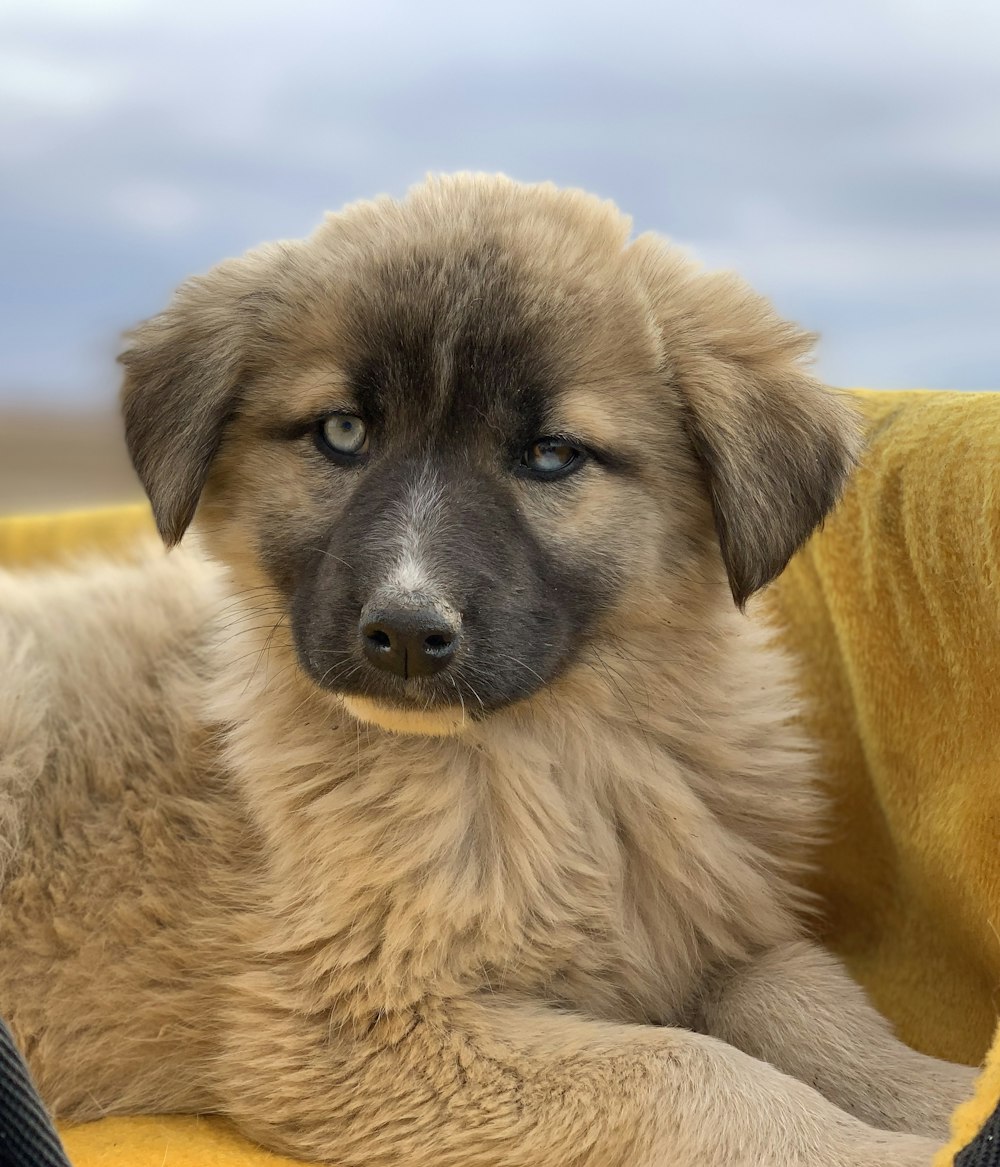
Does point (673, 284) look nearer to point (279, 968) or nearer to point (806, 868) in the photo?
point (806, 868)

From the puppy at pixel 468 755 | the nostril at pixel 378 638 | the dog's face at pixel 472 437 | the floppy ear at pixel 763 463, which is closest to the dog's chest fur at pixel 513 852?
the puppy at pixel 468 755

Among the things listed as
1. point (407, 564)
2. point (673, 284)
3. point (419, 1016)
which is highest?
point (673, 284)

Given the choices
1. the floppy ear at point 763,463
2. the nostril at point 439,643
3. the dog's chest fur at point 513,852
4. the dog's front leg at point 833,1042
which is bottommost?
the dog's front leg at point 833,1042

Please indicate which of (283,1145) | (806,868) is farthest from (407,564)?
(806,868)

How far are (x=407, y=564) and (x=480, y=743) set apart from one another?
0.55m

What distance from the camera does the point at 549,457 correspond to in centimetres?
225

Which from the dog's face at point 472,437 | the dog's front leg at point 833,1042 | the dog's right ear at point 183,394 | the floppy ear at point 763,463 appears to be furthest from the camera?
the dog's right ear at point 183,394

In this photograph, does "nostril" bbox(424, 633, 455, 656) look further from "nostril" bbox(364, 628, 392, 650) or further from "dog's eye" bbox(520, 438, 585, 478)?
"dog's eye" bbox(520, 438, 585, 478)

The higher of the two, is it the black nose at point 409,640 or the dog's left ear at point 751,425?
the dog's left ear at point 751,425

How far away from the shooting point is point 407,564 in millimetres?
2004

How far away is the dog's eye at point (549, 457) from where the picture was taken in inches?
88.1

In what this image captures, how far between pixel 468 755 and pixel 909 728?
1.03 metres

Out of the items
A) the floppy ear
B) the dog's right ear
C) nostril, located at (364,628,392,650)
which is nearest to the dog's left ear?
the floppy ear

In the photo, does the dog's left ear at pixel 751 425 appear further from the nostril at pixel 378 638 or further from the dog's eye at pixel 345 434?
the nostril at pixel 378 638
